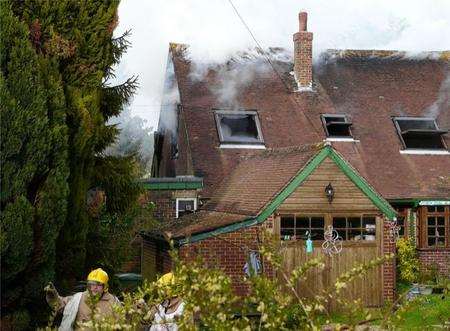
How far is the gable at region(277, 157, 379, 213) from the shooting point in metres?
16.9

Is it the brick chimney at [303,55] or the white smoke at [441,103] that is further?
the brick chimney at [303,55]

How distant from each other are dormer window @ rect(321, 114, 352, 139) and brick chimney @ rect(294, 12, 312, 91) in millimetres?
1750

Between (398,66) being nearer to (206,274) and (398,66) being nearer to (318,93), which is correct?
(318,93)

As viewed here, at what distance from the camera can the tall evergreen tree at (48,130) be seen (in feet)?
31.0

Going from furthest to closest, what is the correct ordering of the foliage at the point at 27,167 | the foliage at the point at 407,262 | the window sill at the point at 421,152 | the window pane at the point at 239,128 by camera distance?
the window sill at the point at 421,152
the window pane at the point at 239,128
the foliage at the point at 407,262
the foliage at the point at 27,167

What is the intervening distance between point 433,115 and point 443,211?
4.40 metres

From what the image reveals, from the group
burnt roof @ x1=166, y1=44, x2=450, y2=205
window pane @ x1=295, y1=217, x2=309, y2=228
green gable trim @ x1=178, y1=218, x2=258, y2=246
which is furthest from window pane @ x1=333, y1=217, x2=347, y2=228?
burnt roof @ x1=166, y1=44, x2=450, y2=205

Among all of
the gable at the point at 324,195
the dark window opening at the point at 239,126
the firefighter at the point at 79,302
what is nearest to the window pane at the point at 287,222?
the gable at the point at 324,195

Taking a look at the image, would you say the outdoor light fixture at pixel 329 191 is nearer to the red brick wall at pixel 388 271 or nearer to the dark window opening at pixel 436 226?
the red brick wall at pixel 388 271

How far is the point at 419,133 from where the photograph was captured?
79.5ft

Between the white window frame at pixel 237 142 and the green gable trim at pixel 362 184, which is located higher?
the white window frame at pixel 237 142

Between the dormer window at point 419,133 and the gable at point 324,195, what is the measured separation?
289 inches

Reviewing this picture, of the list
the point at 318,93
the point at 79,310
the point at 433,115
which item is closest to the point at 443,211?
the point at 433,115

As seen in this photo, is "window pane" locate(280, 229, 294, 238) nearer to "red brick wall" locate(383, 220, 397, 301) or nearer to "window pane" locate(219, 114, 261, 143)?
"red brick wall" locate(383, 220, 397, 301)
